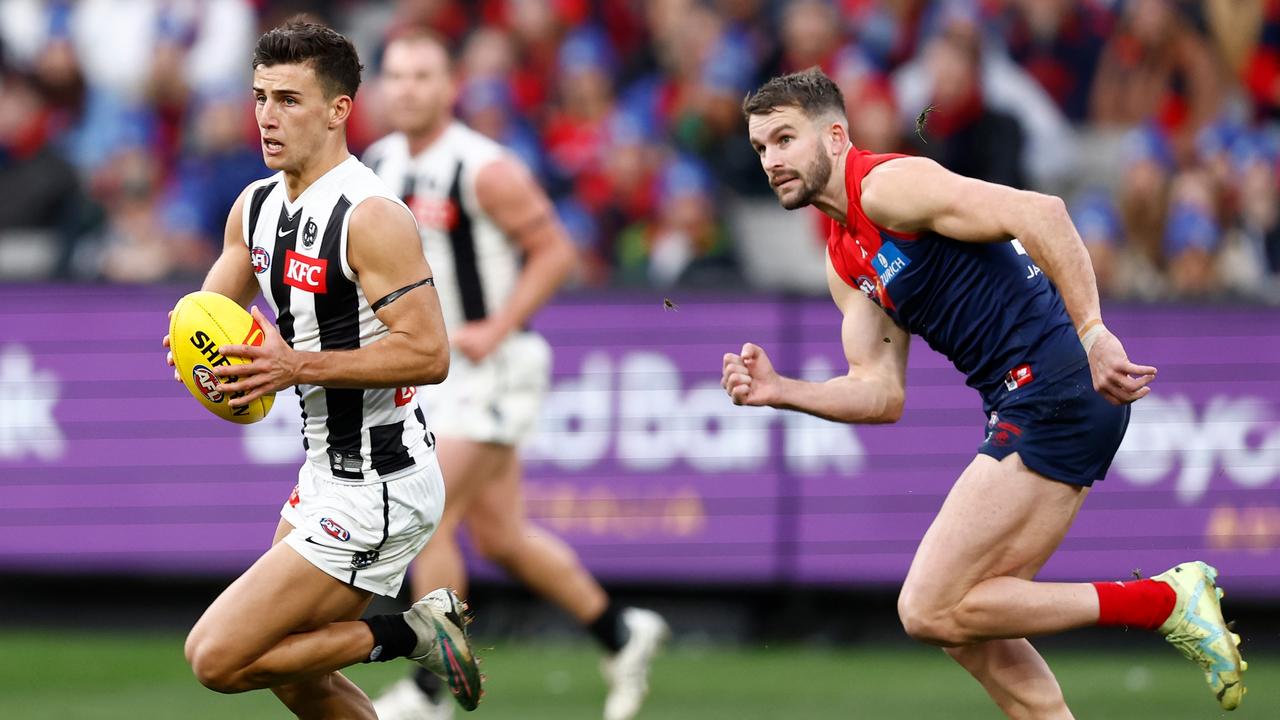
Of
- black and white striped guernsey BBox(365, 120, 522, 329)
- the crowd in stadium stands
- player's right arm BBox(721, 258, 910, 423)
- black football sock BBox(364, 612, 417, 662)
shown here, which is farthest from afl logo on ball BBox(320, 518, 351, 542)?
the crowd in stadium stands

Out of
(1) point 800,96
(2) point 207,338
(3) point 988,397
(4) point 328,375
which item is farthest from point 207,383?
(3) point 988,397

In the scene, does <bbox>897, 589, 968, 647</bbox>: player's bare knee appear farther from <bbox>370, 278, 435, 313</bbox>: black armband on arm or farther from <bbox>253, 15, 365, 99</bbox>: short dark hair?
<bbox>253, 15, 365, 99</bbox>: short dark hair

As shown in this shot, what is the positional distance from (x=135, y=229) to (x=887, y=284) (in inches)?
307

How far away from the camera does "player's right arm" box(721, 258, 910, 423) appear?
19.2ft

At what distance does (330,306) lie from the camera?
575 cm

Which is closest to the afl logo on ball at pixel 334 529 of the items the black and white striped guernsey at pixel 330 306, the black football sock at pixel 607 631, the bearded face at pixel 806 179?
the black and white striped guernsey at pixel 330 306

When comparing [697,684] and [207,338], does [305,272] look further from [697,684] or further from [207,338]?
[697,684]

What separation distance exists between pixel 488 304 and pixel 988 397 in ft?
9.62

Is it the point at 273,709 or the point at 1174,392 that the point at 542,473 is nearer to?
the point at 273,709

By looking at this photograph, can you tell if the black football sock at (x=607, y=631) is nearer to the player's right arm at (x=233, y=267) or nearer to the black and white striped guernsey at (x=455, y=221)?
the black and white striped guernsey at (x=455, y=221)

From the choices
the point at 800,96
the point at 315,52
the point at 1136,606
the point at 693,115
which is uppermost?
the point at 315,52

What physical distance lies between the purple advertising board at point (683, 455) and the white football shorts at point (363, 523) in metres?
4.25

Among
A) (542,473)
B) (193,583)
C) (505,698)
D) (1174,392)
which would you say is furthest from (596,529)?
(1174,392)

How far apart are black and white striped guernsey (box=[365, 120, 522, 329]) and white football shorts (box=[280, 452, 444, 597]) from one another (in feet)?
8.08
